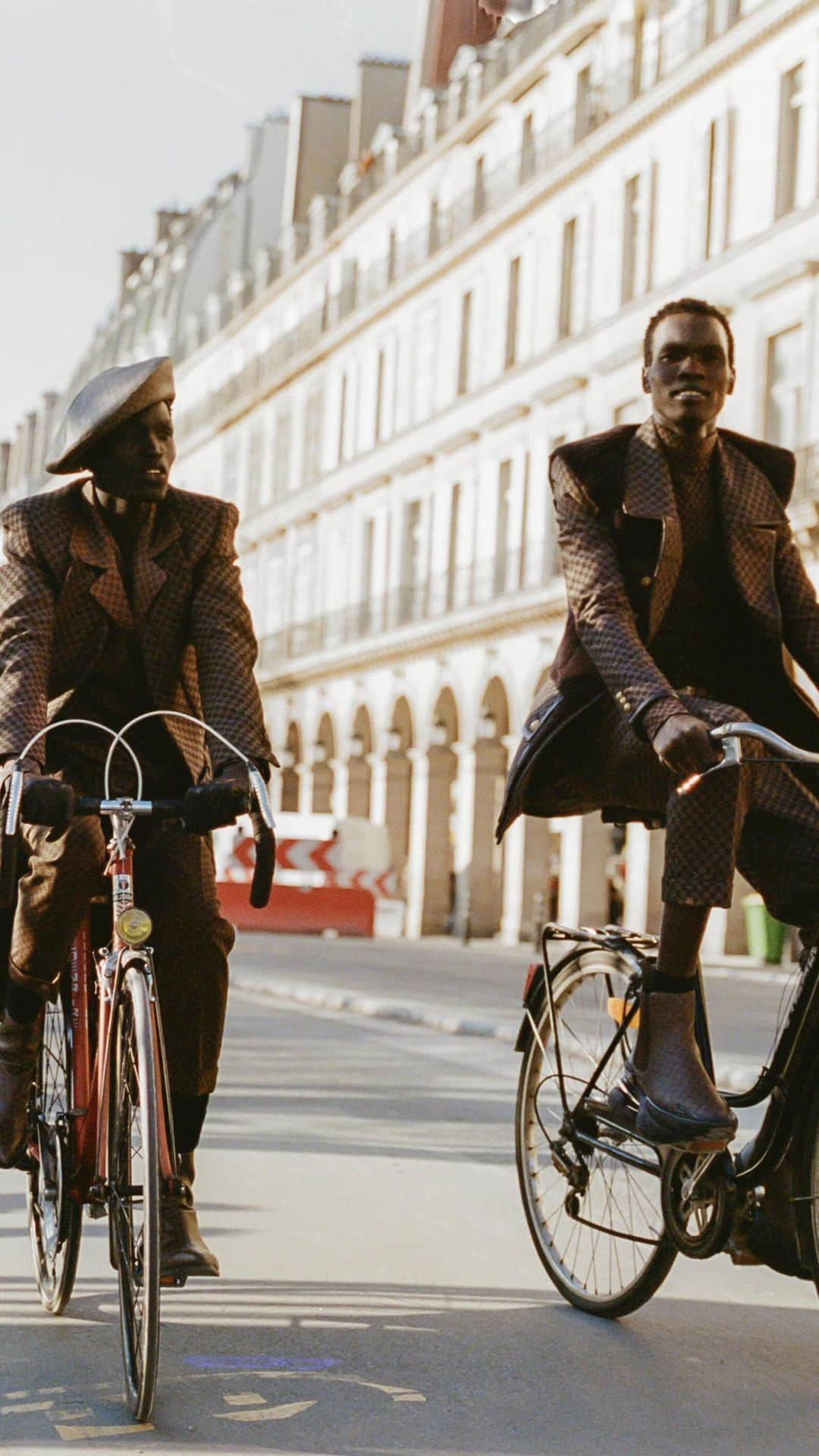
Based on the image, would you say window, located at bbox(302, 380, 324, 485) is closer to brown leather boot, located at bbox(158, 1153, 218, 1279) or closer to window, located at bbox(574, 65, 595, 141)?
window, located at bbox(574, 65, 595, 141)

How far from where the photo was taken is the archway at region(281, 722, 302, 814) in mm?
56344

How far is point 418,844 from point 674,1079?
1686 inches

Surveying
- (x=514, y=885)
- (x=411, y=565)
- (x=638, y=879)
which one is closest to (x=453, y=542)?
(x=411, y=565)

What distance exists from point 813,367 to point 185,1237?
29.0m

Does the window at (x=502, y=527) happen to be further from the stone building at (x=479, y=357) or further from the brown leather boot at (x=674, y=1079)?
the brown leather boot at (x=674, y=1079)

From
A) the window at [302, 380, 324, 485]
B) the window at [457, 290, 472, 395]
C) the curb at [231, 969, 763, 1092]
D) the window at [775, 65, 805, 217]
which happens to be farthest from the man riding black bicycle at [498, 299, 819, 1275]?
the window at [302, 380, 324, 485]

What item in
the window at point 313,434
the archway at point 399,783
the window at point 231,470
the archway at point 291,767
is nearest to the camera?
the archway at point 399,783

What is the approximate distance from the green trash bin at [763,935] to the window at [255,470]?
31.4 metres

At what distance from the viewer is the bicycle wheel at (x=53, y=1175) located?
4996mm

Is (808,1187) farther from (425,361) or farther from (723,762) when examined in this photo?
(425,361)

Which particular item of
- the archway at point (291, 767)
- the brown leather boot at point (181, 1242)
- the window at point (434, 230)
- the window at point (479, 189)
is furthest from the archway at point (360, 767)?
the brown leather boot at point (181, 1242)

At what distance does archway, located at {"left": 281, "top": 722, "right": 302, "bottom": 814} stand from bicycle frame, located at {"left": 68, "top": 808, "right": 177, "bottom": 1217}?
1997 inches

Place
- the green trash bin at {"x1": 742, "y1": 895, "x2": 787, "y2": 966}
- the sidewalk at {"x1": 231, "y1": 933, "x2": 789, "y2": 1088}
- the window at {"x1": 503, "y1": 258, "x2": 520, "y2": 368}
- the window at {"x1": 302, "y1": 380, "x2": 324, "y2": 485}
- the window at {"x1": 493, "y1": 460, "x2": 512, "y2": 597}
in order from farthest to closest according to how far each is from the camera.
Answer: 1. the window at {"x1": 302, "y1": 380, "x2": 324, "y2": 485}
2. the window at {"x1": 503, "y1": 258, "x2": 520, "y2": 368}
3. the window at {"x1": 493, "y1": 460, "x2": 512, "y2": 597}
4. the green trash bin at {"x1": 742, "y1": 895, "x2": 787, "y2": 966}
5. the sidewalk at {"x1": 231, "y1": 933, "x2": 789, "y2": 1088}

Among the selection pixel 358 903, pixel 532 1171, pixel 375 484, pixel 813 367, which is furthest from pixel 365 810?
pixel 532 1171
